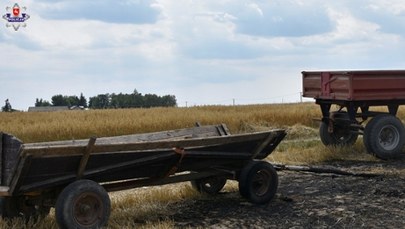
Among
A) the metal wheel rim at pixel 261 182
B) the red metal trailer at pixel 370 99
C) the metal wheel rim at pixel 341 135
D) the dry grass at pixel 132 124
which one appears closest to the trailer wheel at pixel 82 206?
the metal wheel rim at pixel 261 182

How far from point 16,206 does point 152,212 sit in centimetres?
157

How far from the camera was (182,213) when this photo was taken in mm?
7109

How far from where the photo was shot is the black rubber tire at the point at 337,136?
1368 cm

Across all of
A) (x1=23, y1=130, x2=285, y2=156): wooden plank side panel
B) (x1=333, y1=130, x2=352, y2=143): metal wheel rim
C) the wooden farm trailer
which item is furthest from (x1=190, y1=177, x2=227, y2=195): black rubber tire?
(x1=333, y1=130, x2=352, y2=143): metal wheel rim

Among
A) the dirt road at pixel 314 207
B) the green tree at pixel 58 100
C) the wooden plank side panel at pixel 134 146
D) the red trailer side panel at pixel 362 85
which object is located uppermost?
the green tree at pixel 58 100

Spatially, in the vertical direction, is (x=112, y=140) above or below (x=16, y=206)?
above

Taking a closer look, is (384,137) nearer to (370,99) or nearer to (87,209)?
(370,99)

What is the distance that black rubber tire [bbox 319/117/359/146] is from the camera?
1368 cm

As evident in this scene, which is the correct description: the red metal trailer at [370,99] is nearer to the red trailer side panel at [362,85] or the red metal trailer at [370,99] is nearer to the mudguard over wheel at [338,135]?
the red trailer side panel at [362,85]

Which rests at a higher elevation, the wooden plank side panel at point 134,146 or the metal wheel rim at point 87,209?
the wooden plank side panel at point 134,146

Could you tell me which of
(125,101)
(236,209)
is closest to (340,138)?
(236,209)

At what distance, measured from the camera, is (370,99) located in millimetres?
12320

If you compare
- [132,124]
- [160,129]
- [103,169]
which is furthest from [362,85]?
[132,124]

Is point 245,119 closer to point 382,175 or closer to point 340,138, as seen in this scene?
point 340,138
